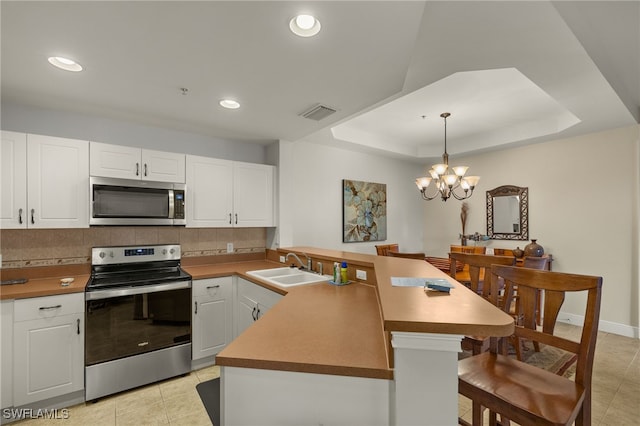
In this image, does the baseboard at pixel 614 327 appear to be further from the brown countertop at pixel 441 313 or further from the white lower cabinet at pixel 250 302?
the white lower cabinet at pixel 250 302

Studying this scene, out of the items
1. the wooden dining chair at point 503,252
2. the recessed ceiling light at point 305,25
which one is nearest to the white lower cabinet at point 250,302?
Result: the recessed ceiling light at point 305,25

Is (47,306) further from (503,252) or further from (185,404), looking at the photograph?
(503,252)

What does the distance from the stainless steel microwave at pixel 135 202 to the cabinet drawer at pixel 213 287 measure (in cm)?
64

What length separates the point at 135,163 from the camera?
9.00 feet

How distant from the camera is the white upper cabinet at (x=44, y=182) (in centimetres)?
226

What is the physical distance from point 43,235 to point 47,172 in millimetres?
644

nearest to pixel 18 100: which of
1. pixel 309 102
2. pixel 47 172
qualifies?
pixel 47 172

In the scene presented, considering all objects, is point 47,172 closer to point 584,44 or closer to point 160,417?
point 160,417

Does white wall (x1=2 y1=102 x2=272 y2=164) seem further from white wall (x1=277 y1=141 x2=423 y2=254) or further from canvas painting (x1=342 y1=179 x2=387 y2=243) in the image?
canvas painting (x1=342 y1=179 x2=387 y2=243)

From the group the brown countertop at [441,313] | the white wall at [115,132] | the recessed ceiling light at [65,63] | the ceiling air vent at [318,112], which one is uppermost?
the recessed ceiling light at [65,63]

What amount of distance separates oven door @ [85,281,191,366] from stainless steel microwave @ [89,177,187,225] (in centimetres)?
63

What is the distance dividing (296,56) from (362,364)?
5.48 feet

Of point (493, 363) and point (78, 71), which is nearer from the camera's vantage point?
point (493, 363)

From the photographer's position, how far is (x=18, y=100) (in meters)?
2.44
